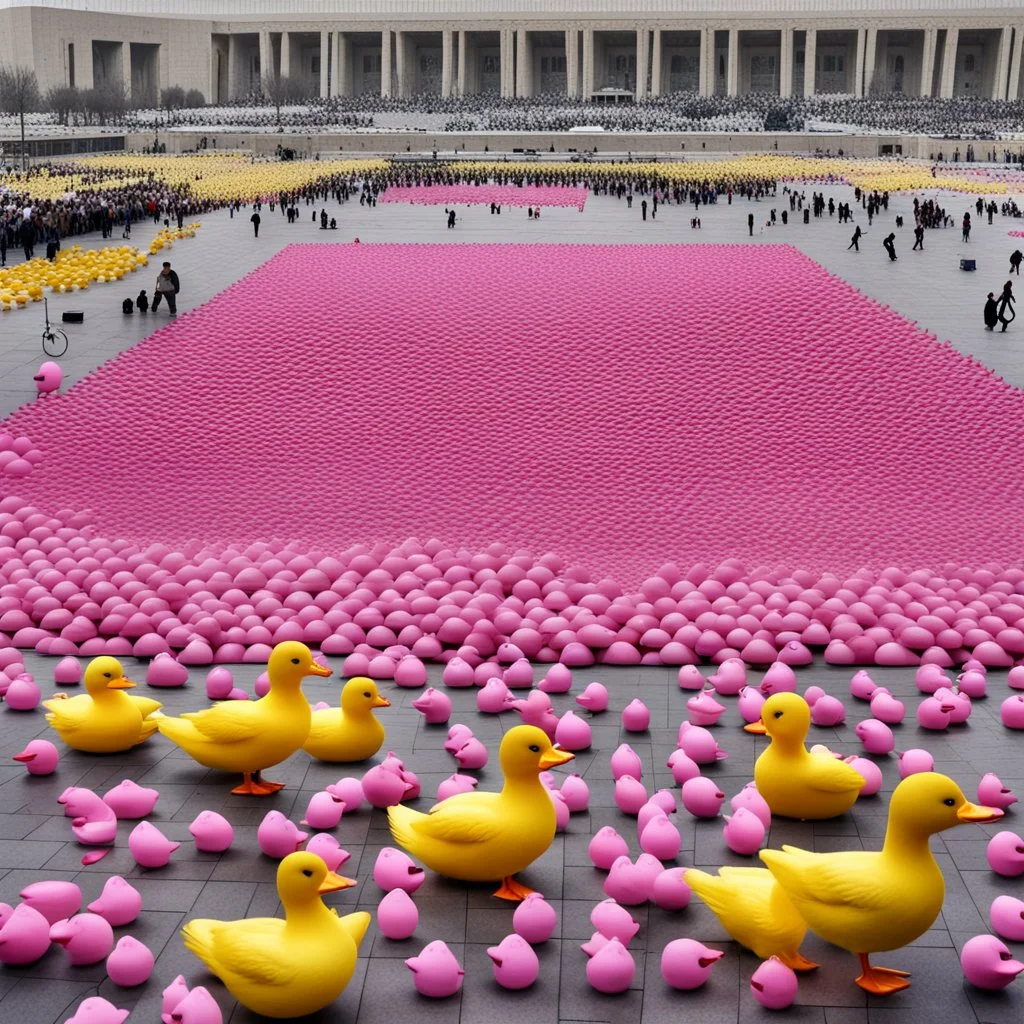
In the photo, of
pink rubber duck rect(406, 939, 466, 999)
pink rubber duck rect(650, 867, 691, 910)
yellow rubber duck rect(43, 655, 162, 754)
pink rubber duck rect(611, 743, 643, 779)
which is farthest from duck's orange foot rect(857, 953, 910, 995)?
yellow rubber duck rect(43, 655, 162, 754)

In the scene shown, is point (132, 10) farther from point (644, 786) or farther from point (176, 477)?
point (644, 786)

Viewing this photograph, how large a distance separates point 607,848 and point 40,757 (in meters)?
4.07

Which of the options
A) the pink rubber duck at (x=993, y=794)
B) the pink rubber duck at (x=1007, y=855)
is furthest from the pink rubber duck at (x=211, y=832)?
the pink rubber duck at (x=993, y=794)

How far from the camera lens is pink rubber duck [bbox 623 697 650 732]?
10398mm

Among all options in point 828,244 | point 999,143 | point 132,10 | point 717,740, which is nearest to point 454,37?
point 132,10

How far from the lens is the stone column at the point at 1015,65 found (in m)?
118

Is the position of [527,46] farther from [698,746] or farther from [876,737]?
[698,746]

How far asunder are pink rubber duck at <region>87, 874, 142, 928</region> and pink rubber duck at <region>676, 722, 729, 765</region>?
12.6ft

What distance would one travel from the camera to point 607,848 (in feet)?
26.8

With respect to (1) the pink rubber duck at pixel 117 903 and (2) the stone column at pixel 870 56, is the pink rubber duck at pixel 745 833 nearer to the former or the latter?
(1) the pink rubber duck at pixel 117 903

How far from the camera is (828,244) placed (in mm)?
39625

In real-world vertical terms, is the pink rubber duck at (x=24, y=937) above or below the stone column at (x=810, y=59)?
below

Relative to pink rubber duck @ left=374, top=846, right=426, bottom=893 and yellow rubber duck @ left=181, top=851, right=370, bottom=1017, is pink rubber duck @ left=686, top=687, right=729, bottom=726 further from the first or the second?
yellow rubber duck @ left=181, top=851, right=370, bottom=1017

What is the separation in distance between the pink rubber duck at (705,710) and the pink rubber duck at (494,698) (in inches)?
55.5
